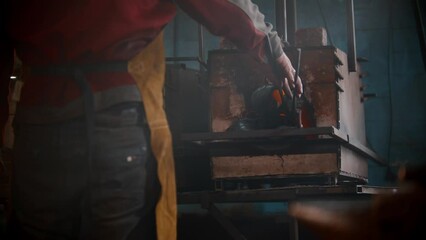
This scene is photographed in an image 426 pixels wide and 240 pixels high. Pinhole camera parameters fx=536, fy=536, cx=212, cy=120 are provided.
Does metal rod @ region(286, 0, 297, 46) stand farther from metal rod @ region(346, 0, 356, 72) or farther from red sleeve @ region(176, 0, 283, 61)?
red sleeve @ region(176, 0, 283, 61)

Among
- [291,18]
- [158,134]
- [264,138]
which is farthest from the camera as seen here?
[291,18]

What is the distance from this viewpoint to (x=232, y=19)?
168 centimetres

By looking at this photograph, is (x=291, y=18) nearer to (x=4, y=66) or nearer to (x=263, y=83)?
(x=263, y=83)

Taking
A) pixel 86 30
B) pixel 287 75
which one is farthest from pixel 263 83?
pixel 86 30

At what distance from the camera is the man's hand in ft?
6.15

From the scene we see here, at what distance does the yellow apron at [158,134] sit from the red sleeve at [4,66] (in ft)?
1.42

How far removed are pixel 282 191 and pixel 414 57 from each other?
2.93m

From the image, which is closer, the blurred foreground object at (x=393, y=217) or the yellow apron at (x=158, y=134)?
the blurred foreground object at (x=393, y=217)

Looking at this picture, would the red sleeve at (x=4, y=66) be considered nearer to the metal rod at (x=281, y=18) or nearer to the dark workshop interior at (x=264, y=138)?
the dark workshop interior at (x=264, y=138)

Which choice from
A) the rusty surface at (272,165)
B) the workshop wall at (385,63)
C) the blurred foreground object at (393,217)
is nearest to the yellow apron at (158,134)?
the rusty surface at (272,165)

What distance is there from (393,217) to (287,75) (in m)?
1.35

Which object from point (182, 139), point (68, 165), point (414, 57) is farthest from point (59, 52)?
point (414, 57)

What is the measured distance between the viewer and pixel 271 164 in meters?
2.48

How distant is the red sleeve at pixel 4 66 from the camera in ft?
5.61
